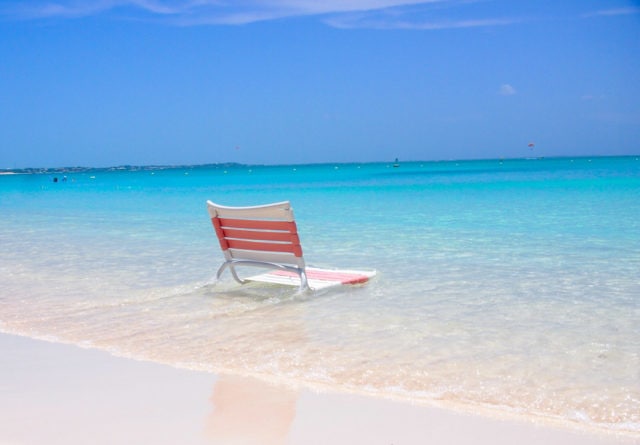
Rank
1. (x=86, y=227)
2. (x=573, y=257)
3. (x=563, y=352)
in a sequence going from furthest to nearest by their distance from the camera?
1. (x=86, y=227)
2. (x=573, y=257)
3. (x=563, y=352)

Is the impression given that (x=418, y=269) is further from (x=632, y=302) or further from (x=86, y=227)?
(x=86, y=227)

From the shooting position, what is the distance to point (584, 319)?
5.48 metres

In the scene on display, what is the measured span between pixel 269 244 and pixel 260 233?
14 cm

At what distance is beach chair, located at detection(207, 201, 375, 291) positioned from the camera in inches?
253

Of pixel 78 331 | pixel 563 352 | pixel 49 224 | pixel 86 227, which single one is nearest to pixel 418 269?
pixel 563 352

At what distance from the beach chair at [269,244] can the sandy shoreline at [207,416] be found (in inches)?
93.0

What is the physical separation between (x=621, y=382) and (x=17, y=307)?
507 cm

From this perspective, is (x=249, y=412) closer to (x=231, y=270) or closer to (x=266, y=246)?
(x=266, y=246)

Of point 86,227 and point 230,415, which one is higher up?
point 230,415

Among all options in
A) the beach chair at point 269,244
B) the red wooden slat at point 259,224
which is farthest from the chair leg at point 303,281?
the red wooden slat at point 259,224

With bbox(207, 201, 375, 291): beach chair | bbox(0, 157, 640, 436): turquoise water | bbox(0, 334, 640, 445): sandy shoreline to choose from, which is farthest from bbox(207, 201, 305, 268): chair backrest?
bbox(0, 334, 640, 445): sandy shoreline

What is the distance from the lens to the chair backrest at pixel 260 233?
21.0 feet

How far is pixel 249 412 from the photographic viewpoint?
11.5 feet

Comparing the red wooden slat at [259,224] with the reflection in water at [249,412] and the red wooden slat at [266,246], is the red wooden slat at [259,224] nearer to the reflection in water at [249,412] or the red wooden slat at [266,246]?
the red wooden slat at [266,246]
